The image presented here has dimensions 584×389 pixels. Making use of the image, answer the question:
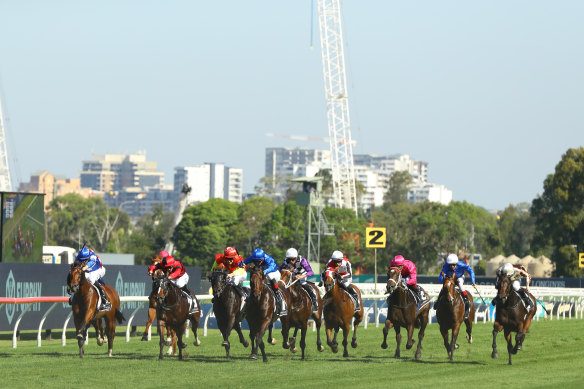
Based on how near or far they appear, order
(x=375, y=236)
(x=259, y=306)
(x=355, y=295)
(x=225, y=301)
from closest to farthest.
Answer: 1. (x=259, y=306)
2. (x=225, y=301)
3. (x=355, y=295)
4. (x=375, y=236)

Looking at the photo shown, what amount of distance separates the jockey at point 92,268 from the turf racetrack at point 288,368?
0.89 metres

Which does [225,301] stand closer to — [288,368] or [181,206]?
[288,368]

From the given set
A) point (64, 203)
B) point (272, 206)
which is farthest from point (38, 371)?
point (64, 203)

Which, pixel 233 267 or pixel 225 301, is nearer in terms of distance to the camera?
pixel 225 301

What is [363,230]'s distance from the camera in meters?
82.9

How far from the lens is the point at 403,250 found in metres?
94.1

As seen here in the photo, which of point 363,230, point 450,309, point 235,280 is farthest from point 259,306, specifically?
point 363,230

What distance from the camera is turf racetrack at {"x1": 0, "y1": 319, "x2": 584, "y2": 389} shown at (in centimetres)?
1362

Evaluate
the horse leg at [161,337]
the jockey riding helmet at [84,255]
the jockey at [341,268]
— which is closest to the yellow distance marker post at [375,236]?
the jockey at [341,268]

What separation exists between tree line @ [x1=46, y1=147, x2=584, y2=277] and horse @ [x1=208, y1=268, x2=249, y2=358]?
36.8 metres

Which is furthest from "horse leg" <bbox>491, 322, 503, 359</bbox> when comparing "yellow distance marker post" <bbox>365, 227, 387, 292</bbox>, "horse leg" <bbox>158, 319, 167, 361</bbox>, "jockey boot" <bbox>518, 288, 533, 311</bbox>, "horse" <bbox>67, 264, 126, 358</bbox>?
"yellow distance marker post" <bbox>365, 227, 387, 292</bbox>

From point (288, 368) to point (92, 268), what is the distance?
12.7ft

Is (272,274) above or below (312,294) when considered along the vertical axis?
above

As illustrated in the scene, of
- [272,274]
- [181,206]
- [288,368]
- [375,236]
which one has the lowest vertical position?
[288,368]
